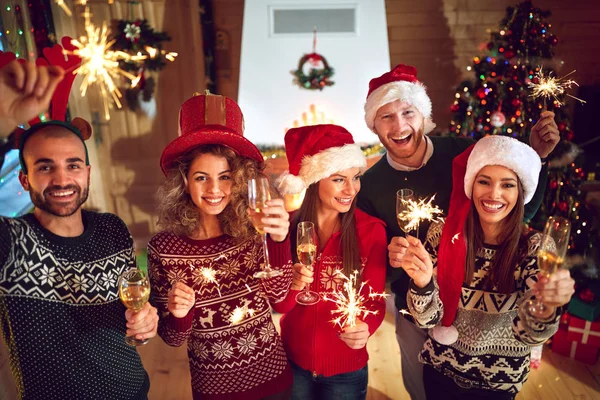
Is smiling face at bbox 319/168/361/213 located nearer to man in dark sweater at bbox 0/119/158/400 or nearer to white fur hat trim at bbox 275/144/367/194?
white fur hat trim at bbox 275/144/367/194

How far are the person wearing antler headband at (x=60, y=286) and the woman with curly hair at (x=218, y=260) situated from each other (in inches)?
7.5

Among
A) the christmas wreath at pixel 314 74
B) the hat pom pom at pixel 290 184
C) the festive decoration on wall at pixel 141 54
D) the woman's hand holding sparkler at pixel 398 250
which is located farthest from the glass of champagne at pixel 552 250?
the christmas wreath at pixel 314 74

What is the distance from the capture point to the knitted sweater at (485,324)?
164 centimetres

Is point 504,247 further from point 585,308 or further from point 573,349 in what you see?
point 573,349

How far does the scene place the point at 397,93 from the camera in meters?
2.40

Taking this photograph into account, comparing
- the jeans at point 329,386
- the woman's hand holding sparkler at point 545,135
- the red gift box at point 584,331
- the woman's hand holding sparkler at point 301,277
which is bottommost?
the red gift box at point 584,331

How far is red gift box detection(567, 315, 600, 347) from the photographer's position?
3113 millimetres

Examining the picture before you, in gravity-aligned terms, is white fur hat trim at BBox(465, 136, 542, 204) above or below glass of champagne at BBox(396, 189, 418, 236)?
above

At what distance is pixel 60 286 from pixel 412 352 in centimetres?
190

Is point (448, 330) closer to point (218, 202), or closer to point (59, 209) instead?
point (218, 202)

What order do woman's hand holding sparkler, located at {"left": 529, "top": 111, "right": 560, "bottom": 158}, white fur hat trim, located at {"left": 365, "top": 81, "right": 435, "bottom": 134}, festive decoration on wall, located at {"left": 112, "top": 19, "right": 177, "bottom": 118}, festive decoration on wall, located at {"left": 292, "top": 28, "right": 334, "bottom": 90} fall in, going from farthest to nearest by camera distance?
festive decoration on wall, located at {"left": 292, "top": 28, "right": 334, "bottom": 90}
festive decoration on wall, located at {"left": 112, "top": 19, "right": 177, "bottom": 118}
white fur hat trim, located at {"left": 365, "top": 81, "right": 435, "bottom": 134}
woman's hand holding sparkler, located at {"left": 529, "top": 111, "right": 560, "bottom": 158}

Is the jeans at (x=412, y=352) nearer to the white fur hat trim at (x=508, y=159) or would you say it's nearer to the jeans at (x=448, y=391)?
the jeans at (x=448, y=391)

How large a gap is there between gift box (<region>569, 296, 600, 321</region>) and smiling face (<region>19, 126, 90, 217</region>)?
3.42 metres

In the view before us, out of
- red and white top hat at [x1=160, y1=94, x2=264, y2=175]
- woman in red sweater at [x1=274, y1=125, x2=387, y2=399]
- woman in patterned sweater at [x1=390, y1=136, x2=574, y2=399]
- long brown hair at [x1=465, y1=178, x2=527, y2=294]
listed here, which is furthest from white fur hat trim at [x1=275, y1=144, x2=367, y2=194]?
long brown hair at [x1=465, y1=178, x2=527, y2=294]
